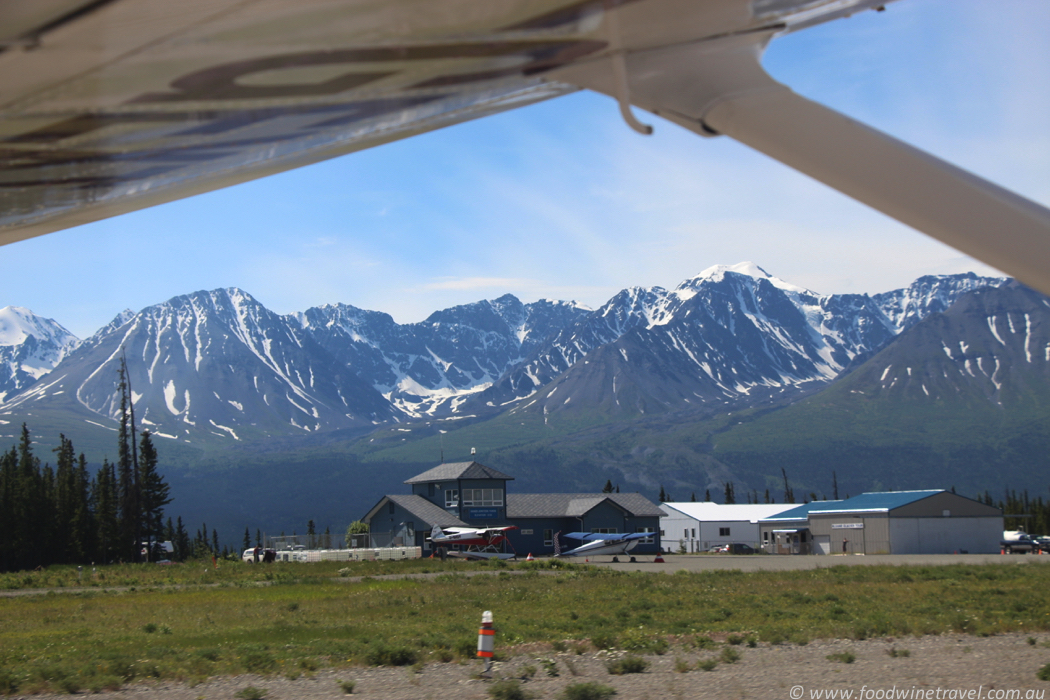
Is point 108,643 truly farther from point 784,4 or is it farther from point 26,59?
point 784,4

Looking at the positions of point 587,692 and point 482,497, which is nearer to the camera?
point 587,692

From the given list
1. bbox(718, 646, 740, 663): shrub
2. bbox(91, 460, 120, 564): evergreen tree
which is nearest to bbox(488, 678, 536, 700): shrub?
bbox(718, 646, 740, 663): shrub

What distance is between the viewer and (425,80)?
3039 millimetres

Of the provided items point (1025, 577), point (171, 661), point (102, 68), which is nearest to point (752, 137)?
point (102, 68)

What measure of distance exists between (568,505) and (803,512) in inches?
970

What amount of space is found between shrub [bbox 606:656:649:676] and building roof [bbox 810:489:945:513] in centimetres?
6015

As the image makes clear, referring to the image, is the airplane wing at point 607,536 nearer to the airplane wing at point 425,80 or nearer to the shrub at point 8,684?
the shrub at point 8,684

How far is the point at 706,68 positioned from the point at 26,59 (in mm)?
2174

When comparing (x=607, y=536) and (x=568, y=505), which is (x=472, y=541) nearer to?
(x=607, y=536)

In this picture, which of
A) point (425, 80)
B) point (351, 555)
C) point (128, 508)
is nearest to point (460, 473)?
point (351, 555)

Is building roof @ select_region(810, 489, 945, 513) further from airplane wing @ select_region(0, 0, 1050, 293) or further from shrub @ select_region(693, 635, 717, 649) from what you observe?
airplane wing @ select_region(0, 0, 1050, 293)

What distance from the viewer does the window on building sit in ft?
225

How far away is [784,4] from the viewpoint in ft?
8.16

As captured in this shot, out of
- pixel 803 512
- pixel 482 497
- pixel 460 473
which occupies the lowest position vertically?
pixel 803 512
